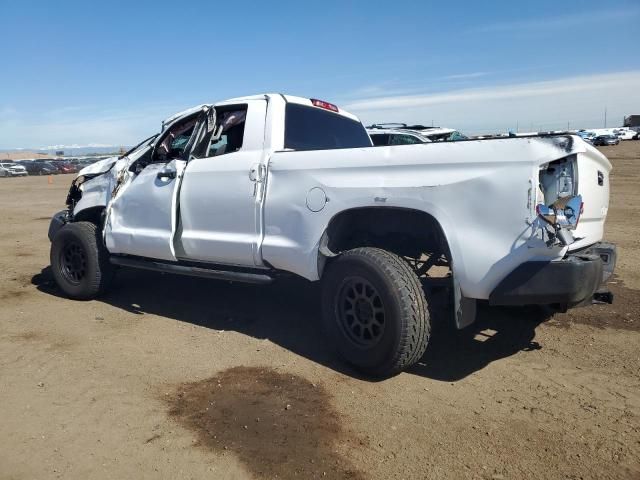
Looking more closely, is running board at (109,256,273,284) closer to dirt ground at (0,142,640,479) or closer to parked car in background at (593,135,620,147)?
dirt ground at (0,142,640,479)

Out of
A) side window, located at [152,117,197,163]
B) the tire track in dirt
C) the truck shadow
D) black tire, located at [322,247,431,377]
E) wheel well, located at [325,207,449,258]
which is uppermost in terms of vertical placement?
side window, located at [152,117,197,163]

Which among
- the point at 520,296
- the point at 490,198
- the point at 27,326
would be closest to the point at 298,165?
the point at 490,198

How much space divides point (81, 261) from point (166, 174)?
172 cm

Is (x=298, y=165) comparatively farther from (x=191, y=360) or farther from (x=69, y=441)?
(x=69, y=441)

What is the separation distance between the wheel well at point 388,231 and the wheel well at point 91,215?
3177 millimetres

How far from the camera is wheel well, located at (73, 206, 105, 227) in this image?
6.29 m

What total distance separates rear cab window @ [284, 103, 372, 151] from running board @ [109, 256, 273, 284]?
3.93ft

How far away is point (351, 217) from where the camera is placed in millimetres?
4266

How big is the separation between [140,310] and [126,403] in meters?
A: 2.27

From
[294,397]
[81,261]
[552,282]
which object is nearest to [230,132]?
[81,261]

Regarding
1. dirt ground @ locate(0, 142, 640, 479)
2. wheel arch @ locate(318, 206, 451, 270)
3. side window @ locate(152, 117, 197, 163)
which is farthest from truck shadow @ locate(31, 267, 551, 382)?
side window @ locate(152, 117, 197, 163)

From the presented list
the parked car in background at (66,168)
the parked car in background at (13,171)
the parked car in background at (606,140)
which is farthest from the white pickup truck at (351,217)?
the parked car in background at (66,168)

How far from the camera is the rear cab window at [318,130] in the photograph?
5.09 meters

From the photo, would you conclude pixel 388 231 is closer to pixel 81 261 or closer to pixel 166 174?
pixel 166 174
